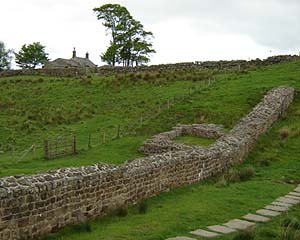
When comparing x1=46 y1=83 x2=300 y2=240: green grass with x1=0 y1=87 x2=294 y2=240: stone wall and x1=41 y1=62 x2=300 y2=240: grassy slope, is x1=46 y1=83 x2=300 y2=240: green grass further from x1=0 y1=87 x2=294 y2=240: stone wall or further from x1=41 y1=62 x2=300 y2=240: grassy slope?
x1=0 y1=87 x2=294 y2=240: stone wall

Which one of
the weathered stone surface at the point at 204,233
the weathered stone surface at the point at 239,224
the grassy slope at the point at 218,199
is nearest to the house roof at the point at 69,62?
the grassy slope at the point at 218,199

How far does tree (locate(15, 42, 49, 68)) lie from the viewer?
314 ft

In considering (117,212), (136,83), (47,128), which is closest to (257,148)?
(117,212)

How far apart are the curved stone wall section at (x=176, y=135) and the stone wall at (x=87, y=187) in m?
4.20

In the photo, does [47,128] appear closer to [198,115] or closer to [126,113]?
[126,113]

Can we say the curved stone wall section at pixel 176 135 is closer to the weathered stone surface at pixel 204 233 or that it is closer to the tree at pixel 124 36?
the weathered stone surface at pixel 204 233

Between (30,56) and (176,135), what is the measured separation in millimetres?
77662

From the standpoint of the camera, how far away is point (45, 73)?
55281 mm

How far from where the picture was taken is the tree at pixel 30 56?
314 ft

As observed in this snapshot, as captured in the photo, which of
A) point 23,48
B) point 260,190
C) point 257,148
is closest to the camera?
point 260,190

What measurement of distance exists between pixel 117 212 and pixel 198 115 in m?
17.7

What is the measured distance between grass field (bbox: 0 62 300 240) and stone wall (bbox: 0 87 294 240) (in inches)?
12.4

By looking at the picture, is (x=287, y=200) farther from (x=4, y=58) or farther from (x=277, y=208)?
(x=4, y=58)

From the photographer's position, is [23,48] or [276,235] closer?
[276,235]
